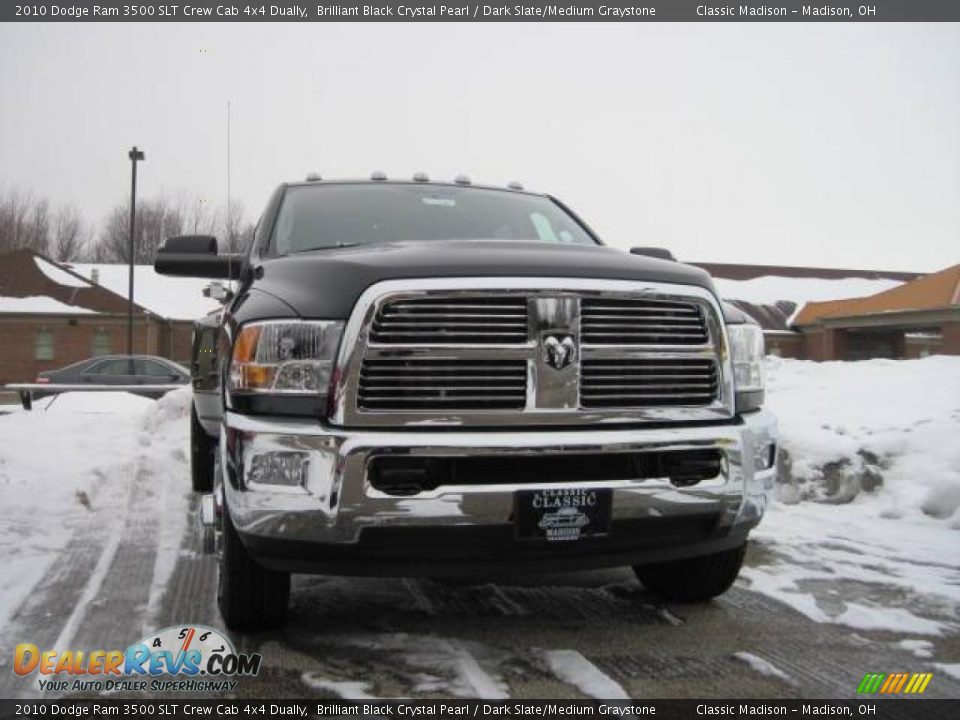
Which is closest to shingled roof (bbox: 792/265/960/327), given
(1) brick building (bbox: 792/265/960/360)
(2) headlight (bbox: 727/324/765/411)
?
(1) brick building (bbox: 792/265/960/360)

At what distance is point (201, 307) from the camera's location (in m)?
43.7

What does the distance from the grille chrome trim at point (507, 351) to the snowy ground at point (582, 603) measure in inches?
32.9

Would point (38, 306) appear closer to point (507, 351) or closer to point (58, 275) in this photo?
point (58, 275)

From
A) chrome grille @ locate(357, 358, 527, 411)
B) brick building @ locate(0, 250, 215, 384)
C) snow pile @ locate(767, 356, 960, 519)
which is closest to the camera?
chrome grille @ locate(357, 358, 527, 411)

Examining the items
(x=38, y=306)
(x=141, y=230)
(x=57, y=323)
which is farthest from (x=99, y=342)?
(x=141, y=230)

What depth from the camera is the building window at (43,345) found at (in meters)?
39.1

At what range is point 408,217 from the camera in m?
4.44

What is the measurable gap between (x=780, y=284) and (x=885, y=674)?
5153cm

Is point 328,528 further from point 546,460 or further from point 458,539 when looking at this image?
point 546,460

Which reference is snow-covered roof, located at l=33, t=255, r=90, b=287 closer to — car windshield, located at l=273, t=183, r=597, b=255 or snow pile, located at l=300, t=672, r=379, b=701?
car windshield, located at l=273, t=183, r=597, b=255

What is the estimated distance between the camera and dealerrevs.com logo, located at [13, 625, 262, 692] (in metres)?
2.79

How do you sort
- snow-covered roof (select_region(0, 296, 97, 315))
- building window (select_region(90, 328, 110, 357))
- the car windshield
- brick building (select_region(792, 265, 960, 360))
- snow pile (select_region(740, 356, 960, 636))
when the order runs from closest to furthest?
snow pile (select_region(740, 356, 960, 636)), the car windshield, brick building (select_region(792, 265, 960, 360)), snow-covered roof (select_region(0, 296, 97, 315)), building window (select_region(90, 328, 110, 357))

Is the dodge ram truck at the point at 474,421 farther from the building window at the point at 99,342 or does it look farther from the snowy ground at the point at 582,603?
the building window at the point at 99,342

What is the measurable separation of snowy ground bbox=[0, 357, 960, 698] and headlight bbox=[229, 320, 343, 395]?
93 cm
